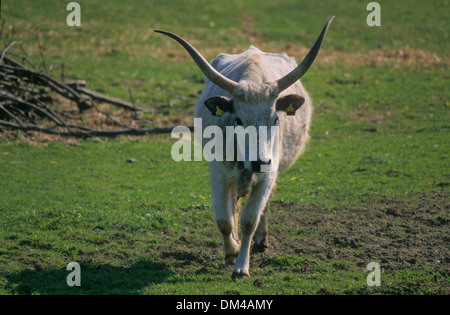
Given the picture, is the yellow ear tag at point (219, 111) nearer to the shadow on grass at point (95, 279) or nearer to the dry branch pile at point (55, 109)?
the shadow on grass at point (95, 279)

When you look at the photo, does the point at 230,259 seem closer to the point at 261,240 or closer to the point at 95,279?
the point at 261,240

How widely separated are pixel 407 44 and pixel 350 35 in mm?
3104

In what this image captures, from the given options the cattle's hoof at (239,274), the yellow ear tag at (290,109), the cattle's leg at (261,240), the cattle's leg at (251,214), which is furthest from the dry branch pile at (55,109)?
the cattle's hoof at (239,274)

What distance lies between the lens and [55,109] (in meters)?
14.9

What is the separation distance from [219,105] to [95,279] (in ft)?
9.07

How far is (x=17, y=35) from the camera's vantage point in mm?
23438

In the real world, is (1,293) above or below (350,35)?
below

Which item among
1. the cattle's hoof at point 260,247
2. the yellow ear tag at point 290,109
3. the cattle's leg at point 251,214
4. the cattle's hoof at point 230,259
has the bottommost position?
the cattle's hoof at point 230,259

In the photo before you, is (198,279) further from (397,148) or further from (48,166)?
(397,148)

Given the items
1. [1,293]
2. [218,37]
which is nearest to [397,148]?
[1,293]

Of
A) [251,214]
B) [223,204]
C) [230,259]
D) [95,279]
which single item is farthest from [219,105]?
[95,279]

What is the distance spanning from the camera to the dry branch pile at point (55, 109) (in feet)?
45.0

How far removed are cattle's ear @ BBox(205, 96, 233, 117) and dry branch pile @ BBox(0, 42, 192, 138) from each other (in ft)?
24.6

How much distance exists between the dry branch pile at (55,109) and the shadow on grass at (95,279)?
700 centimetres
